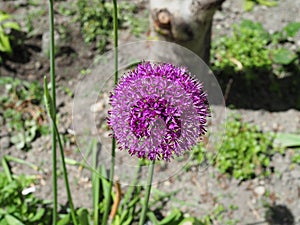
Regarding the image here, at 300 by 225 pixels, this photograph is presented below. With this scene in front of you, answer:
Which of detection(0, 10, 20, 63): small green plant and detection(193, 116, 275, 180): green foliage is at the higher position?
detection(0, 10, 20, 63): small green plant

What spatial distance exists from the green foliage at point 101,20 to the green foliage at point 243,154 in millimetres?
1239

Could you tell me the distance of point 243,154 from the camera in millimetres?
2916

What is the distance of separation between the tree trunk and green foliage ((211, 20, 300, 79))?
24.3 inches

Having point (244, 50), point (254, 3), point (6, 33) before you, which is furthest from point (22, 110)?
point (254, 3)

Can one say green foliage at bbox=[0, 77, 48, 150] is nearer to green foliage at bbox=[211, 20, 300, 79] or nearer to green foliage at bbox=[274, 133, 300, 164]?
green foliage at bbox=[211, 20, 300, 79]

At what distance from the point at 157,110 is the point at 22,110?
209 cm

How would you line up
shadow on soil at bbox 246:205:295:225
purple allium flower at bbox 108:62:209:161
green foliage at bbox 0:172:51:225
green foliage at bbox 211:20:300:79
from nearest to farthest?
purple allium flower at bbox 108:62:209:161, green foliage at bbox 0:172:51:225, shadow on soil at bbox 246:205:295:225, green foliage at bbox 211:20:300:79

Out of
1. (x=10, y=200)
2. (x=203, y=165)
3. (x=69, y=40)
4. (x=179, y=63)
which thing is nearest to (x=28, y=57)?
(x=69, y=40)

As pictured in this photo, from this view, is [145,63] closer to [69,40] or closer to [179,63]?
[179,63]

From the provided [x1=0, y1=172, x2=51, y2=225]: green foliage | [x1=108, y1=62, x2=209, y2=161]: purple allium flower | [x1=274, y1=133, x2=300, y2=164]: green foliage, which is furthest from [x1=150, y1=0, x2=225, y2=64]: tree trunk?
[x1=108, y1=62, x2=209, y2=161]: purple allium flower

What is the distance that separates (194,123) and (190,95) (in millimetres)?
92

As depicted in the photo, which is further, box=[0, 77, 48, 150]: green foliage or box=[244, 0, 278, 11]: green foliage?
box=[244, 0, 278, 11]: green foliage

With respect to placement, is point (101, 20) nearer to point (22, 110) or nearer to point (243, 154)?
point (22, 110)

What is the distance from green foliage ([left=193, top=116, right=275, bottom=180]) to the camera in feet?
9.39
